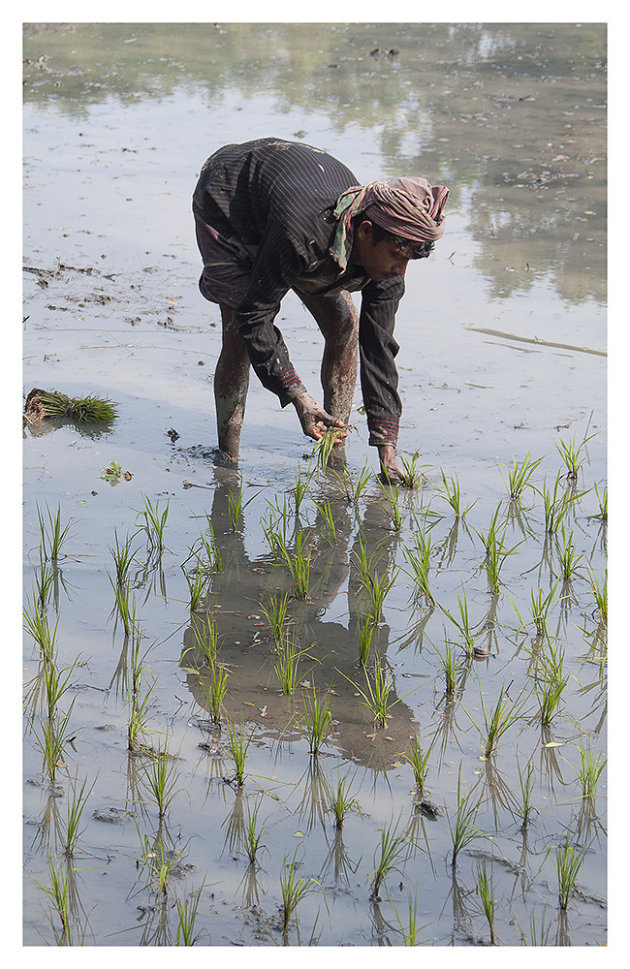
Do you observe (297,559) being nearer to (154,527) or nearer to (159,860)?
(154,527)

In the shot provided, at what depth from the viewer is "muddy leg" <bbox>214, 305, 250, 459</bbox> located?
457 cm

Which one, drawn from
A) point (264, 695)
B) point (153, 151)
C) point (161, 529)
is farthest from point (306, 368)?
point (153, 151)

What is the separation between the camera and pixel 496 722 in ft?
9.73

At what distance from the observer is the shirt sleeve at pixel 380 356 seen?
434 cm

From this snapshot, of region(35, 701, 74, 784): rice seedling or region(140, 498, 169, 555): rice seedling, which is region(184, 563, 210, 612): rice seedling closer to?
region(140, 498, 169, 555): rice seedling

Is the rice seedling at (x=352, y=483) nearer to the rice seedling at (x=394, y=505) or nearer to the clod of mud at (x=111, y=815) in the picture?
the rice seedling at (x=394, y=505)

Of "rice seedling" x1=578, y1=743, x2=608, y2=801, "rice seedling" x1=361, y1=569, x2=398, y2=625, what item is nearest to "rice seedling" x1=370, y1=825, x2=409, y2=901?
"rice seedling" x1=578, y1=743, x2=608, y2=801

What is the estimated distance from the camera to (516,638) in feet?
11.9

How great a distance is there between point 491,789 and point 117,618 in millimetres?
1438

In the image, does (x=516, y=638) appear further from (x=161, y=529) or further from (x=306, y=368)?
(x=306, y=368)

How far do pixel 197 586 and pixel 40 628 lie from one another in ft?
1.86

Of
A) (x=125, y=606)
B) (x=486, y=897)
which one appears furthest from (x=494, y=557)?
(x=486, y=897)

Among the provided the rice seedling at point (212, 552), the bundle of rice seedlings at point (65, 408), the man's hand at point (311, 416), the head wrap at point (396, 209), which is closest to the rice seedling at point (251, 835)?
the rice seedling at point (212, 552)

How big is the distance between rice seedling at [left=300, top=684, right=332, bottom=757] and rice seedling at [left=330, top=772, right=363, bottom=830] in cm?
12
